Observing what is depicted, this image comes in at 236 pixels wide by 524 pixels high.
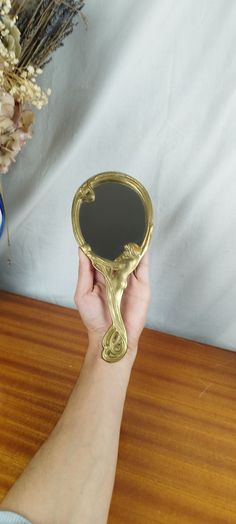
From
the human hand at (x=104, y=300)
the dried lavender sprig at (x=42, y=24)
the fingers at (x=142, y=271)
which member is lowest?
the human hand at (x=104, y=300)

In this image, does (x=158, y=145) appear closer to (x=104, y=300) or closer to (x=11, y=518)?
(x=104, y=300)

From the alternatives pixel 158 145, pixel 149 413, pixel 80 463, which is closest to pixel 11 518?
pixel 80 463

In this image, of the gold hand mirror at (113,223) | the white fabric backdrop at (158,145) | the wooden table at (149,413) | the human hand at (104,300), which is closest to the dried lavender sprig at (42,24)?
the white fabric backdrop at (158,145)

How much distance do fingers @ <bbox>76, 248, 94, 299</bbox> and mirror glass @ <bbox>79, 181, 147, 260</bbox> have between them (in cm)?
2

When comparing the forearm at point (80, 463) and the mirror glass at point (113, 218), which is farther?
the mirror glass at point (113, 218)

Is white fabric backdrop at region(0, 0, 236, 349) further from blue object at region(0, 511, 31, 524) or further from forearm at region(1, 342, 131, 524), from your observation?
blue object at region(0, 511, 31, 524)

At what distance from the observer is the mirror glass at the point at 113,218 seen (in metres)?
0.67

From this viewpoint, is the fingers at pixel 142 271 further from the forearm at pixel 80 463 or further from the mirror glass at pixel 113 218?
the forearm at pixel 80 463

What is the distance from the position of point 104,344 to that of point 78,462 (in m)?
0.16

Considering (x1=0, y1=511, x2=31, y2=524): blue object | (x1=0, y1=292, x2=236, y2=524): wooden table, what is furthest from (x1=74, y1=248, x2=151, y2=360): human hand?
(x1=0, y1=511, x2=31, y2=524): blue object

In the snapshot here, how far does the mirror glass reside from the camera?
67 centimetres

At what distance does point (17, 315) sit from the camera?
88cm

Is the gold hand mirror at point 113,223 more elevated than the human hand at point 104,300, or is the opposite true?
the gold hand mirror at point 113,223

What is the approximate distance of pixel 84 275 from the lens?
2.27ft
